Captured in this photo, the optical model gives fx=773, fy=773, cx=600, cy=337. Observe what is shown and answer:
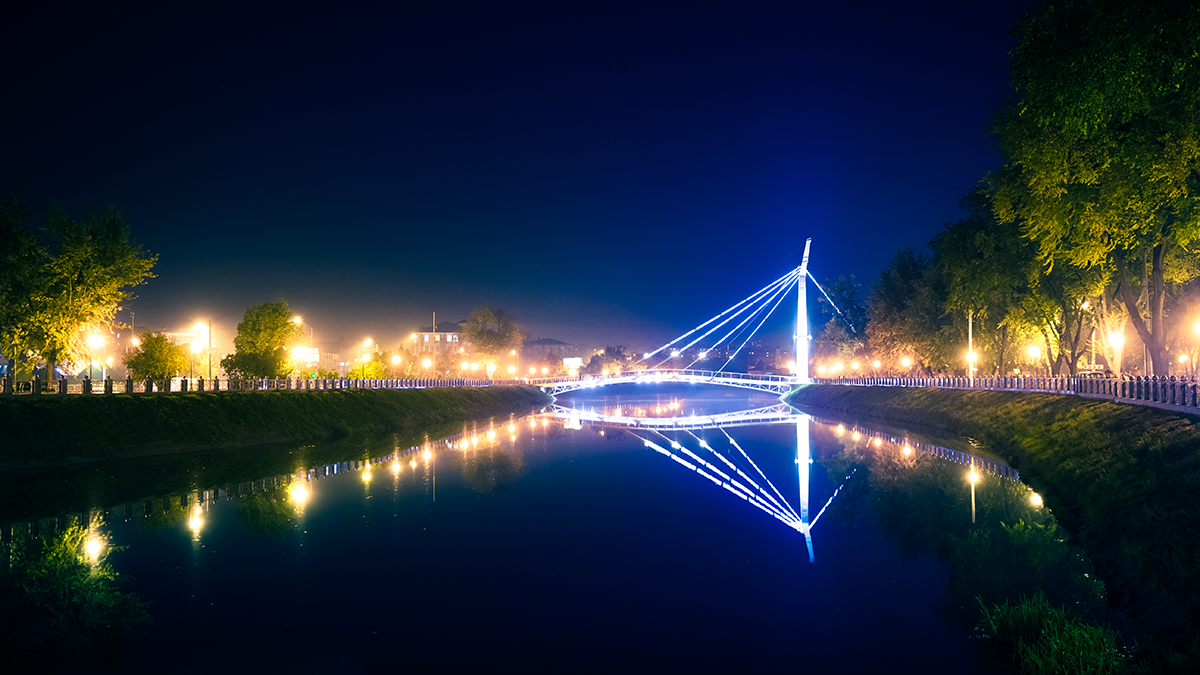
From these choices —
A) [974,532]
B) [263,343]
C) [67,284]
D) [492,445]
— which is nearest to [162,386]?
[67,284]

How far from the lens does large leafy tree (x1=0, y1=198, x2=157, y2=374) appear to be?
3011cm

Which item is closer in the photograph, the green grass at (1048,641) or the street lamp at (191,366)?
the green grass at (1048,641)

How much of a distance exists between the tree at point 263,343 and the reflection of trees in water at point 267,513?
27660 millimetres

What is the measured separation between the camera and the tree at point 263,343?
42469 millimetres

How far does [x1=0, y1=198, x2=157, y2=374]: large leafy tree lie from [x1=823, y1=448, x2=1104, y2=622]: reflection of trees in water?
30.2 meters

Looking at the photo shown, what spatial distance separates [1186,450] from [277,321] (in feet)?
141

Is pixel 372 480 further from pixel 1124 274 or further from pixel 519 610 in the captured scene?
pixel 1124 274

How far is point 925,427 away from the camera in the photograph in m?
37.7

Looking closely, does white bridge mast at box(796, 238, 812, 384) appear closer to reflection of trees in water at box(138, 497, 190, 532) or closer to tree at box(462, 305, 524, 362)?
tree at box(462, 305, 524, 362)

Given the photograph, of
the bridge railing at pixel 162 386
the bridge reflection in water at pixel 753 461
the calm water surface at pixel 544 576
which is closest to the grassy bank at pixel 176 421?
the bridge railing at pixel 162 386

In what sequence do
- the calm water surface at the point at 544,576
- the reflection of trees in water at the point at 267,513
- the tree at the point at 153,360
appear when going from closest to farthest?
1. the calm water surface at the point at 544,576
2. the reflection of trees in water at the point at 267,513
3. the tree at the point at 153,360

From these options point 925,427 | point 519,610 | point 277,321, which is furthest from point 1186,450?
point 277,321

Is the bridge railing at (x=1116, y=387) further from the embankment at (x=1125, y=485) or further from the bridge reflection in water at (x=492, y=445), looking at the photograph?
the bridge reflection in water at (x=492, y=445)

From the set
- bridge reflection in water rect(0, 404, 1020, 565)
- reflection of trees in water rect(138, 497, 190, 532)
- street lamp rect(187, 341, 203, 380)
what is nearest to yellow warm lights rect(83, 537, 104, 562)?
bridge reflection in water rect(0, 404, 1020, 565)
